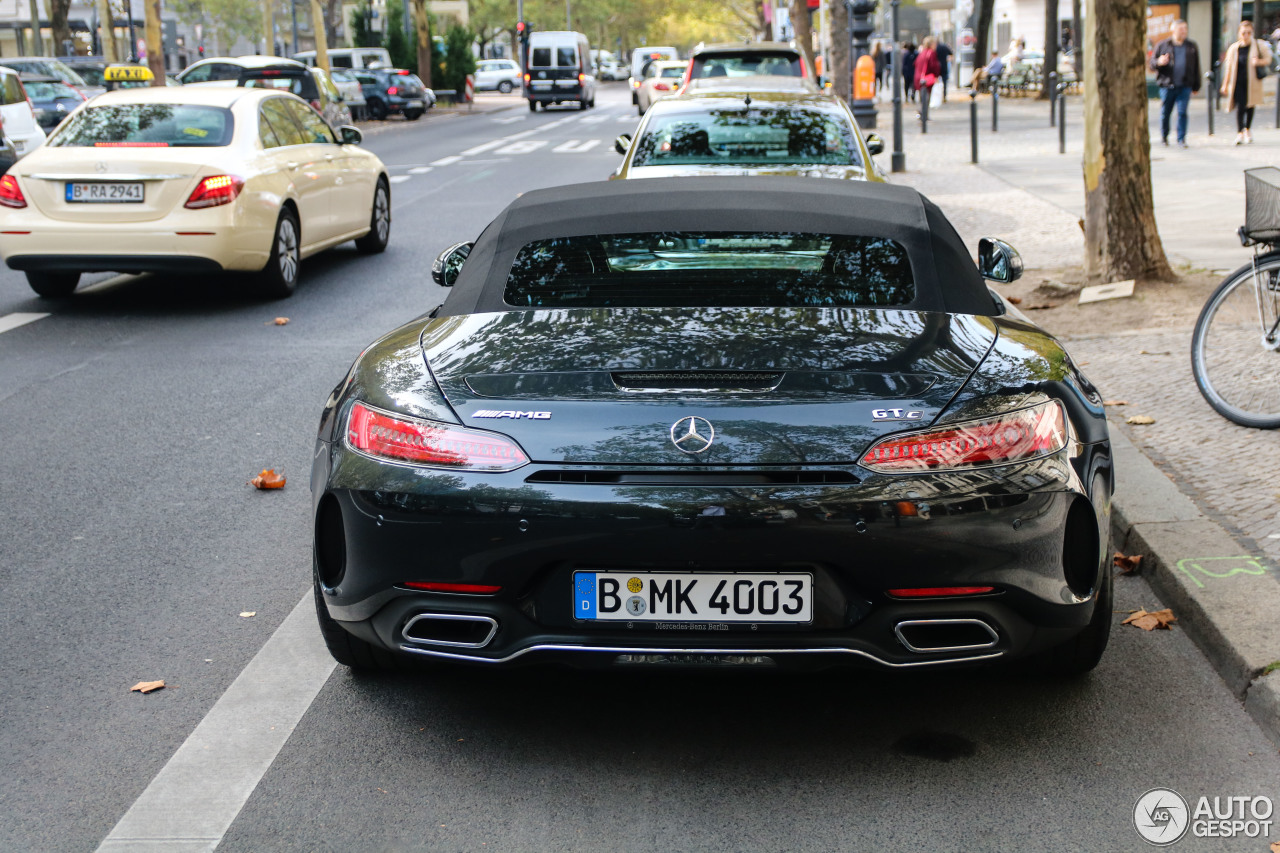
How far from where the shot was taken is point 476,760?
11.4 ft

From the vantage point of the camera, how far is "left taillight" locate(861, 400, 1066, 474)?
317 centimetres

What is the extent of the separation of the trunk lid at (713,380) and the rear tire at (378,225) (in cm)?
976

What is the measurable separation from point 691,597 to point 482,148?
1043 inches

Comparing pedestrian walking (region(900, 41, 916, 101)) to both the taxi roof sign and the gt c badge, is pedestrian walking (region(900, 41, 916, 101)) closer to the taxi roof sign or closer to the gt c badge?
the taxi roof sign

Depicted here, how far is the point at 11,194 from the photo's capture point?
33.2 feet

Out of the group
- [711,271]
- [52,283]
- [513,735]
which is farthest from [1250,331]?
[52,283]

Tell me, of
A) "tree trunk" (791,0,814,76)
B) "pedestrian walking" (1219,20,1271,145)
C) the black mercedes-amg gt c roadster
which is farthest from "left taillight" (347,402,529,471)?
"tree trunk" (791,0,814,76)

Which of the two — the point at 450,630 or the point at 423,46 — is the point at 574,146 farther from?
the point at 450,630

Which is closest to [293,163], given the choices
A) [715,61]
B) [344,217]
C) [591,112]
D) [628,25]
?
[344,217]

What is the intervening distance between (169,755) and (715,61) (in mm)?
17854

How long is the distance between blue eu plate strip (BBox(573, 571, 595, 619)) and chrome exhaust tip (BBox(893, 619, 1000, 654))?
0.66 metres

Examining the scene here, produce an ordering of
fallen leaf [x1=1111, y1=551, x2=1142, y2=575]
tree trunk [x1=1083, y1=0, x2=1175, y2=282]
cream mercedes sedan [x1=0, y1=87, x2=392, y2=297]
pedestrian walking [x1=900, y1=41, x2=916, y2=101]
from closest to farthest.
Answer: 1. fallen leaf [x1=1111, y1=551, x2=1142, y2=575]
2. tree trunk [x1=1083, y1=0, x2=1175, y2=282]
3. cream mercedes sedan [x1=0, y1=87, x2=392, y2=297]
4. pedestrian walking [x1=900, y1=41, x2=916, y2=101]

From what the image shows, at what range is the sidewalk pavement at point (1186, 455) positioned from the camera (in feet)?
13.4

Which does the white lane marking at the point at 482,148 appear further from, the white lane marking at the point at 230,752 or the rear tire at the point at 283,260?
the white lane marking at the point at 230,752
